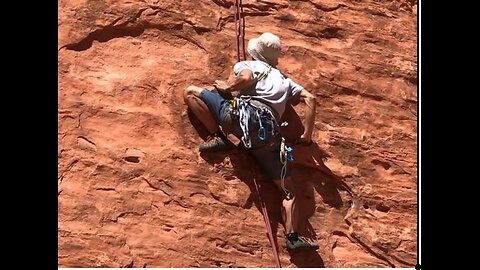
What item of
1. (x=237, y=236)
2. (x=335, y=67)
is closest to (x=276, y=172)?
(x=237, y=236)

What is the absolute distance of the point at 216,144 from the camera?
278 inches

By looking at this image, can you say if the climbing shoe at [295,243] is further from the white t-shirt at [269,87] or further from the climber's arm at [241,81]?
the climber's arm at [241,81]

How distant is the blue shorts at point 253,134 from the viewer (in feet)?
22.9

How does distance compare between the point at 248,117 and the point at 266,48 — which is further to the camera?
the point at 266,48

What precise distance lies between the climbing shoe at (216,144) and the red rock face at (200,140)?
0.21ft

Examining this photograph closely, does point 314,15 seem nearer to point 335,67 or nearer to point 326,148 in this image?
point 335,67

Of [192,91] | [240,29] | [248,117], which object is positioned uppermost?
[240,29]

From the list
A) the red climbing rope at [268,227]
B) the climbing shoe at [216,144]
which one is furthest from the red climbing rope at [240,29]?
the red climbing rope at [268,227]

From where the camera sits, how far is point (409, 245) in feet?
24.4

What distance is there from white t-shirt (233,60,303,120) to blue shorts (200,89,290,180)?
0.37 feet

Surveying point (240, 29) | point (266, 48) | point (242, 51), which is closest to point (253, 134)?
point (266, 48)

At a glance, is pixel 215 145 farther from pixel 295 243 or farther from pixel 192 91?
pixel 295 243

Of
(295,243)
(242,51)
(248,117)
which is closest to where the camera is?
(248,117)

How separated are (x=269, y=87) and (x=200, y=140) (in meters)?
0.51
